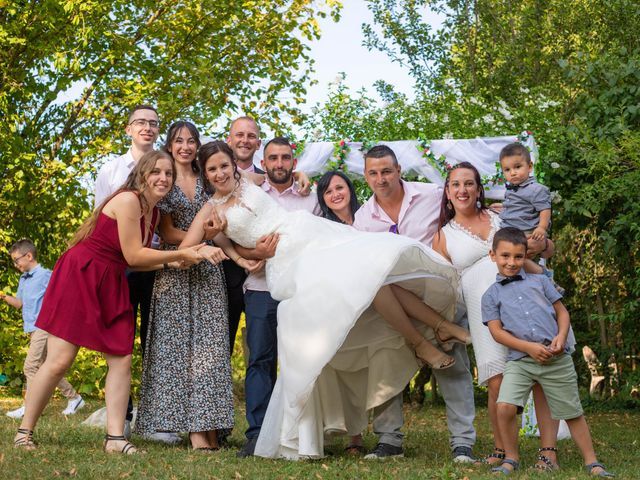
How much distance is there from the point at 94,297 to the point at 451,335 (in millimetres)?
2367

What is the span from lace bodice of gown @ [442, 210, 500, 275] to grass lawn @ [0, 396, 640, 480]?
132 cm

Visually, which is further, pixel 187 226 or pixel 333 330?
pixel 187 226

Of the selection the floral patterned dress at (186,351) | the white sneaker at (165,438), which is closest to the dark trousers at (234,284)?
the floral patterned dress at (186,351)

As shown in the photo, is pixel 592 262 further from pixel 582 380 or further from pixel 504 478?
pixel 504 478

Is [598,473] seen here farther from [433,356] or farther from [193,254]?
[193,254]

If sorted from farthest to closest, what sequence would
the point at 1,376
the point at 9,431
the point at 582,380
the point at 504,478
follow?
the point at 582,380 → the point at 1,376 → the point at 9,431 → the point at 504,478

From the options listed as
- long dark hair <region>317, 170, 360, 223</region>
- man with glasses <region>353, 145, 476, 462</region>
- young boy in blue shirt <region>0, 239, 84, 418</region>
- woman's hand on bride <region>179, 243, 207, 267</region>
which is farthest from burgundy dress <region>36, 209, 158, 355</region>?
young boy in blue shirt <region>0, 239, 84, 418</region>

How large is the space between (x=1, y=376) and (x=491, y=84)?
8888 millimetres

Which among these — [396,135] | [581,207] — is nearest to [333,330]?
[581,207]

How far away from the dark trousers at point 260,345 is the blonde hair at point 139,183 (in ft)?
3.36

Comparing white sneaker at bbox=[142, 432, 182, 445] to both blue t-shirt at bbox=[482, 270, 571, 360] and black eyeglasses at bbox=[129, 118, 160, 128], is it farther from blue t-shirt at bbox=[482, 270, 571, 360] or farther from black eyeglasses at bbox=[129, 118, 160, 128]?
blue t-shirt at bbox=[482, 270, 571, 360]

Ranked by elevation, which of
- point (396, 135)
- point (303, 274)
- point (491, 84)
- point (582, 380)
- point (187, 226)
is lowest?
point (582, 380)

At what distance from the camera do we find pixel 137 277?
6496 millimetres

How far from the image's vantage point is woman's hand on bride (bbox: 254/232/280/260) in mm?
5961
